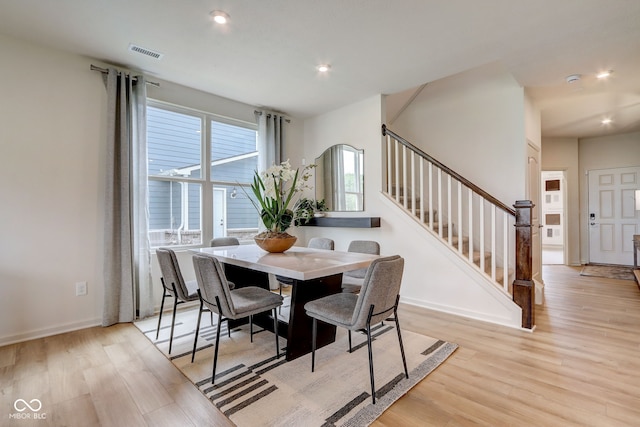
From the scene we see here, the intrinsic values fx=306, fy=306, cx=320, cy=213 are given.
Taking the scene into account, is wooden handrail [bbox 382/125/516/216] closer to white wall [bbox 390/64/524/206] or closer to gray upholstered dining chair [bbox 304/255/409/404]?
white wall [bbox 390/64/524/206]

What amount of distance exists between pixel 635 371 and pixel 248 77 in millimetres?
4330

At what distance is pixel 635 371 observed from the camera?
218 centimetres

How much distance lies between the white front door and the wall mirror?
5.49 meters

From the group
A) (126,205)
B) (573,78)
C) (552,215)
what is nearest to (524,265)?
(573,78)

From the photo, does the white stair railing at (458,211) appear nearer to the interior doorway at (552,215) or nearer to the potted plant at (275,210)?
the potted plant at (275,210)

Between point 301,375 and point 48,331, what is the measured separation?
8.36 feet

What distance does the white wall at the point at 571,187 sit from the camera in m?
6.46

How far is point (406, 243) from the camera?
12.7ft

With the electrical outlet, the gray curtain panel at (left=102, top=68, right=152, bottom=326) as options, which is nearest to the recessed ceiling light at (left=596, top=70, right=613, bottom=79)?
the gray curtain panel at (left=102, top=68, right=152, bottom=326)

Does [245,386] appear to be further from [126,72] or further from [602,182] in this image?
[602,182]

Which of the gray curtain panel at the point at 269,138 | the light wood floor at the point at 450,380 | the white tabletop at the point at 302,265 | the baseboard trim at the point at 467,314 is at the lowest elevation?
the light wood floor at the point at 450,380

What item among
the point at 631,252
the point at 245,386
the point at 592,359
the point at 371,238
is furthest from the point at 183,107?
the point at 631,252

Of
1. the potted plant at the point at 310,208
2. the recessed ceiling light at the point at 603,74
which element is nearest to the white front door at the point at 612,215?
the recessed ceiling light at the point at 603,74

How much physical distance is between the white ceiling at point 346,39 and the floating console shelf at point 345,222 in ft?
5.59
